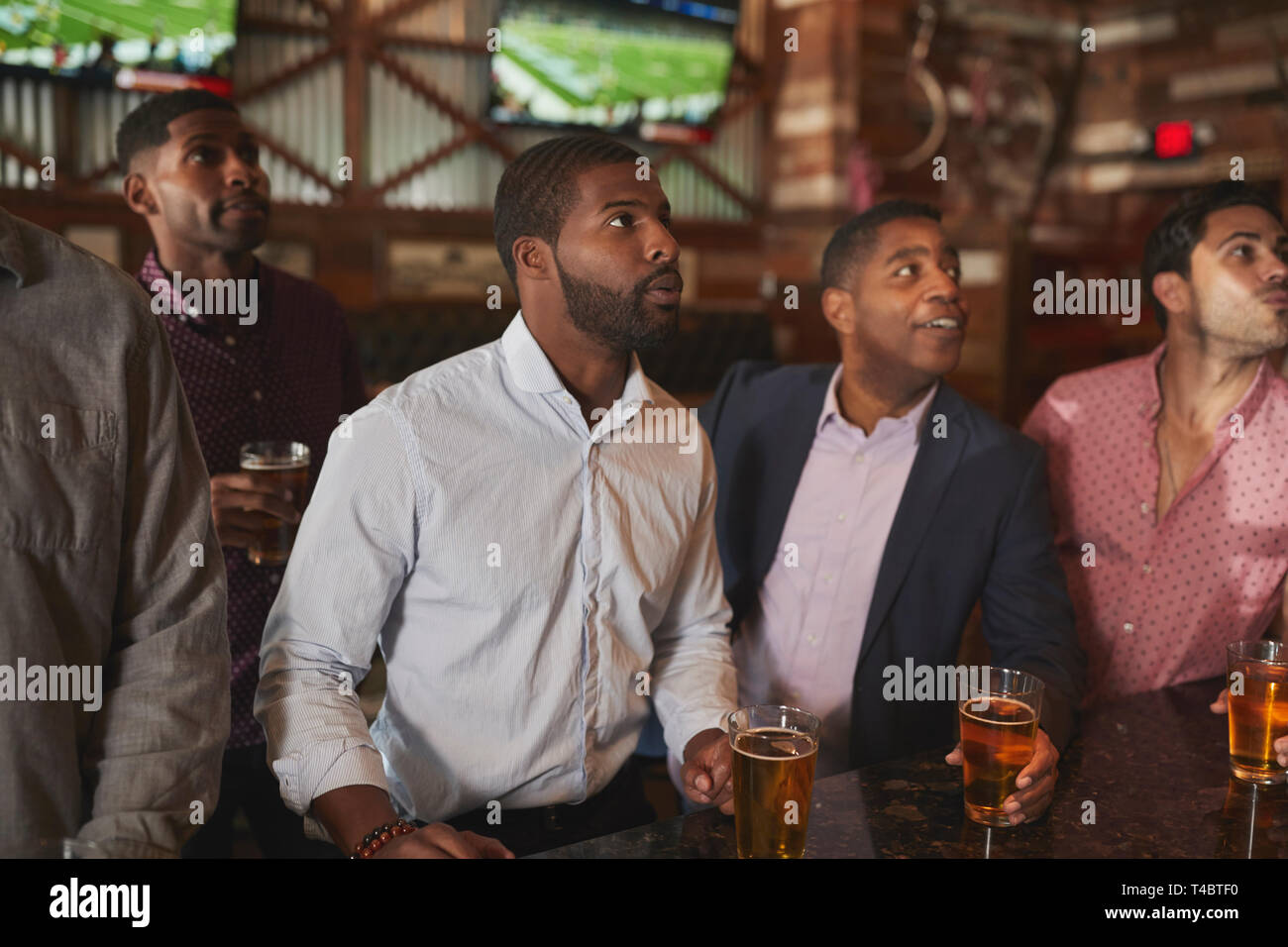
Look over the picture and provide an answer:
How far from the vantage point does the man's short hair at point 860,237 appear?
2.22 metres

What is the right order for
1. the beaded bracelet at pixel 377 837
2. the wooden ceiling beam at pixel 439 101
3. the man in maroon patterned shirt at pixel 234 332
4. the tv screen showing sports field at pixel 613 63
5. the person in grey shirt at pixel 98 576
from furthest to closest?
the tv screen showing sports field at pixel 613 63, the wooden ceiling beam at pixel 439 101, the man in maroon patterned shirt at pixel 234 332, the beaded bracelet at pixel 377 837, the person in grey shirt at pixel 98 576

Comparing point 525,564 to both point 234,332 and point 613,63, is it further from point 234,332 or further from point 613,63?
point 613,63

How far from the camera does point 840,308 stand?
7.48 ft

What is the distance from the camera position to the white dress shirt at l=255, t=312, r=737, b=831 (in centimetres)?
140

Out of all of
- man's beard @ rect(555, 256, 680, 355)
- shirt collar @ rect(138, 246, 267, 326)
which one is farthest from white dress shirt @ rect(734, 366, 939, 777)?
shirt collar @ rect(138, 246, 267, 326)

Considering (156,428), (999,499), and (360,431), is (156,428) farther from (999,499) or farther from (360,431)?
(999,499)

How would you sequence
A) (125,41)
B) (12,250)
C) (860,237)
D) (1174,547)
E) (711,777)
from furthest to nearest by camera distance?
(125,41) → (860,237) → (1174,547) → (711,777) → (12,250)

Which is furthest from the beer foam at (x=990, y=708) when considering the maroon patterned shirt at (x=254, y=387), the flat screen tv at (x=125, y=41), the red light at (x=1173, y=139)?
the red light at (x=1173, y=139)

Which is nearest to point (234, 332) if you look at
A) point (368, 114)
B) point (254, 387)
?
point (254, 387)

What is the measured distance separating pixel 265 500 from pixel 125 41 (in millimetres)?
3787

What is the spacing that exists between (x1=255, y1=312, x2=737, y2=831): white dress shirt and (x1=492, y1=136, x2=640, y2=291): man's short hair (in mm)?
138

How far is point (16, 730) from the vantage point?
1.09 metres

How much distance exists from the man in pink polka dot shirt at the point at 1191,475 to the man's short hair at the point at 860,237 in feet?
1.68

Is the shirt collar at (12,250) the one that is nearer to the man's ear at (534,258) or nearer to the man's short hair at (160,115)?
the man's ear at (534,258)
